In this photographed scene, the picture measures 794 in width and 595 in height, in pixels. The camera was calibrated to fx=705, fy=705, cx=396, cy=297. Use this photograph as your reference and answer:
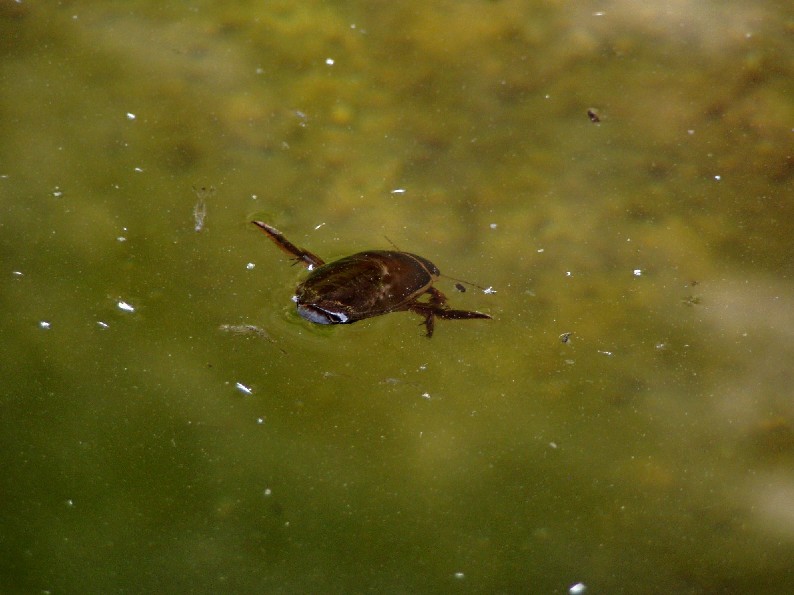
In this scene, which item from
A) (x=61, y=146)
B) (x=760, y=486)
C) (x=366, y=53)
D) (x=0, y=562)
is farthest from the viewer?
(x=366, y=53)

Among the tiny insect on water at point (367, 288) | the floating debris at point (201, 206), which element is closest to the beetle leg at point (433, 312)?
the tiny insect on water at point (367, 288)

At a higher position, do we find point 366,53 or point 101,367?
point 366,53

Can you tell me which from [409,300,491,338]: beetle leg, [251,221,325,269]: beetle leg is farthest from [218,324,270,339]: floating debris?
[409,300,491,338]: beetle leg

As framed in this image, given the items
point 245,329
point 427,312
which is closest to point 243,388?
point 245,329

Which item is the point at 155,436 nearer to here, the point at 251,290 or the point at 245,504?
the point at 245,504

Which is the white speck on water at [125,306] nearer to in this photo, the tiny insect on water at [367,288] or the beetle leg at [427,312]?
the tiny insect on water at [367,288]

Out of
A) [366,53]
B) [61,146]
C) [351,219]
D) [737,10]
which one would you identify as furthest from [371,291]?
[737,10]
